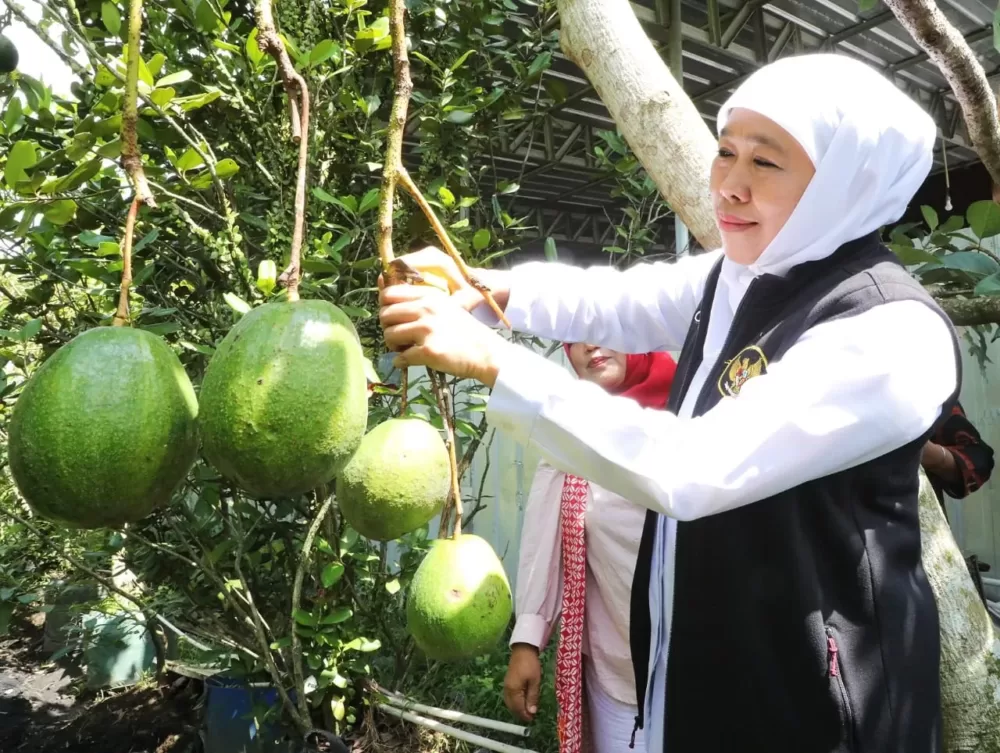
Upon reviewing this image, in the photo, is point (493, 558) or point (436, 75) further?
point (436, 75)

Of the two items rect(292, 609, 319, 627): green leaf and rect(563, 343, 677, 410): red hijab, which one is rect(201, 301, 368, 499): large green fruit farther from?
rect(292, 609, 319, 627): green leaf

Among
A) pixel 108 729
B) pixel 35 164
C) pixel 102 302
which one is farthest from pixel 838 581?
pixel 108 729

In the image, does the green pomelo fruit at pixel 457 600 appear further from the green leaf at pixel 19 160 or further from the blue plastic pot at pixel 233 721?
the blue plastic pot at pixel 233 721

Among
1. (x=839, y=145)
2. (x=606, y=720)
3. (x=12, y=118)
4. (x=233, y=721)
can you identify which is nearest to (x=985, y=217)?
(x=839, y=145)

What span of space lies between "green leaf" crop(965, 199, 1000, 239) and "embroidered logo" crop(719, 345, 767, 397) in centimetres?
90

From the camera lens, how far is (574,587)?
202 cm

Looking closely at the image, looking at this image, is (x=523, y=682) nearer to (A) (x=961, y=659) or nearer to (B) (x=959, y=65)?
(A) (x=961, y=659)

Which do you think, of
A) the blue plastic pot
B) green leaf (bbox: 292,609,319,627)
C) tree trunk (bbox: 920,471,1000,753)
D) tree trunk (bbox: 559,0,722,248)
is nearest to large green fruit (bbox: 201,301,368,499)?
tree trunk (bbox: 559,0,722,248)

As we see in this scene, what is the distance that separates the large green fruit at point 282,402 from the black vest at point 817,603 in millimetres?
489

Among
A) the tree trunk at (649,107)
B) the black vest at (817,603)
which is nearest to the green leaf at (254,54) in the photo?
the tree trunk at (649,107)

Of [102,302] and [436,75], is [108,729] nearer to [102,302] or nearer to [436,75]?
[102,302]

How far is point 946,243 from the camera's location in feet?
6.92

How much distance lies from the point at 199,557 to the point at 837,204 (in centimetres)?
217

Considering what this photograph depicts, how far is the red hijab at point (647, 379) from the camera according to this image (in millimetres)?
2107
